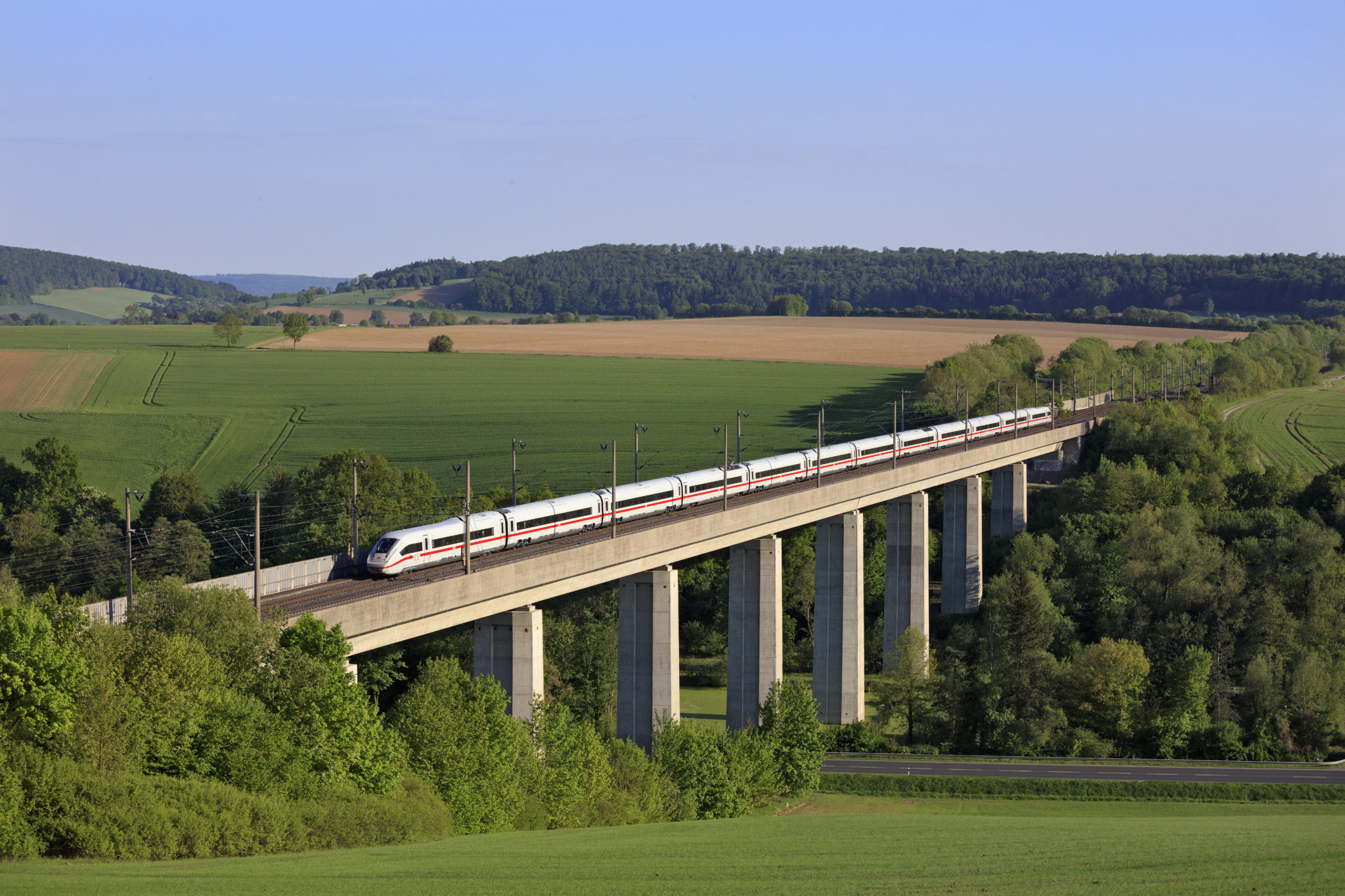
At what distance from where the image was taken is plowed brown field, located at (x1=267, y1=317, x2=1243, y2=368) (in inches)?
5871

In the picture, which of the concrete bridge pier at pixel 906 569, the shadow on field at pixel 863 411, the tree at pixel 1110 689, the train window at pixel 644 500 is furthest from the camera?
the shadow on field at pixel 863 411

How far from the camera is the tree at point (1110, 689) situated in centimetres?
5981

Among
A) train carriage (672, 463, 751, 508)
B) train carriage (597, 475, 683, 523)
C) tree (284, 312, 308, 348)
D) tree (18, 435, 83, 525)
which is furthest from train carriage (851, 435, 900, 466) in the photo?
tree (284, 312, 308, 348)

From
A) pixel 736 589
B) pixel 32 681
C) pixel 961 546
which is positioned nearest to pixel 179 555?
pixel 736 589

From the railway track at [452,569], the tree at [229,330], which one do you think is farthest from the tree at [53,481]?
the tree at [229,330]

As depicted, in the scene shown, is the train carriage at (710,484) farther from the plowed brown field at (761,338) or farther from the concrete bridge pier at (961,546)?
the plowed brown field at (761,338)

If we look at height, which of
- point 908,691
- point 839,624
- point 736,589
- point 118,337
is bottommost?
point 908,691

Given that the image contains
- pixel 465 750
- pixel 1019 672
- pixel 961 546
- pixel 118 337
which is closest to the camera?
pixel 465 750

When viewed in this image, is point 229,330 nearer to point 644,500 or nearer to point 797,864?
point 644,500

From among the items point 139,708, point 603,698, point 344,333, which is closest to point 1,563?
point 603,698

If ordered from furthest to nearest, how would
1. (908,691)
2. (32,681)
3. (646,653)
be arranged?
(908,691)
(646,653)
(32,681)

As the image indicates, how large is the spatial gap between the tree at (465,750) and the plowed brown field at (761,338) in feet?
359

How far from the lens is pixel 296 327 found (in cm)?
15062

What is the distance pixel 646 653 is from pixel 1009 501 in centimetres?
4933
